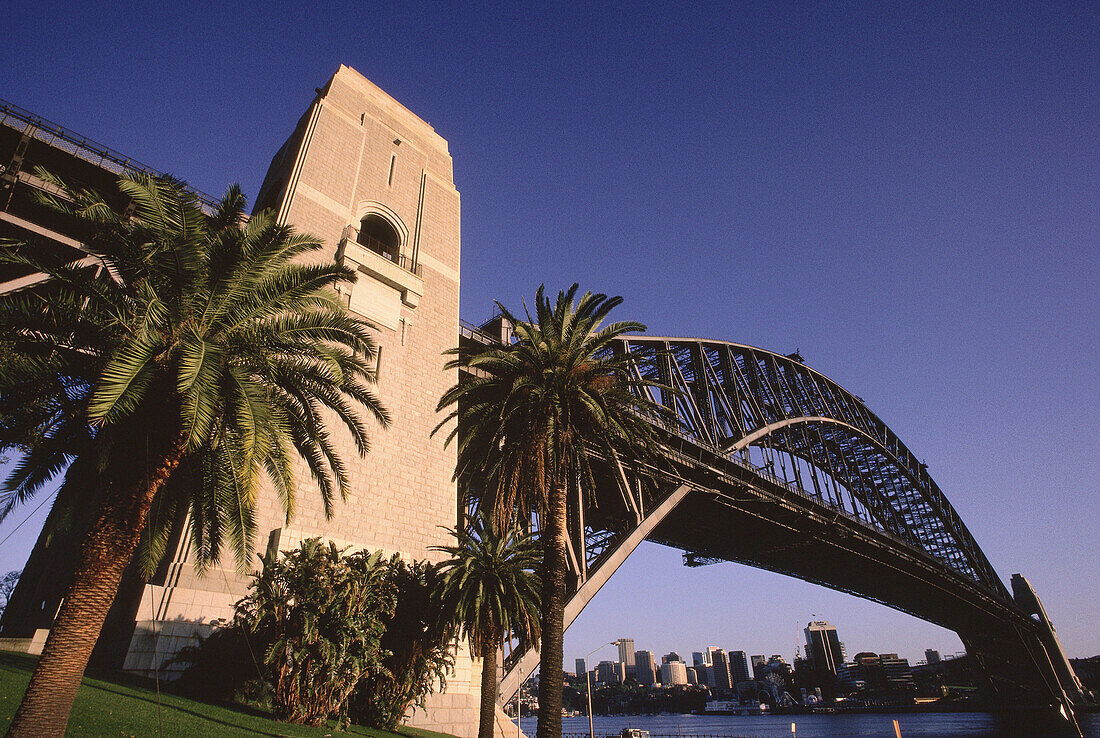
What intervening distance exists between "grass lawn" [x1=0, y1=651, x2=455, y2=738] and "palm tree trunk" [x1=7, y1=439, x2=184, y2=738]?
4.85 ft

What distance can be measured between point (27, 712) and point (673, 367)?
38.1 meters

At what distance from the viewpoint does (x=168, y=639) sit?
17.2 metres

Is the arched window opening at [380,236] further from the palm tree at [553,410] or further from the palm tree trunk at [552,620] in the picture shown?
the palm tree trunk at [552,620]

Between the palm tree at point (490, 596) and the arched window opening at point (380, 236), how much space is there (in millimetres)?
15393

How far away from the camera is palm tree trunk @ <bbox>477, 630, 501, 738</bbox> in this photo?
65.2ft

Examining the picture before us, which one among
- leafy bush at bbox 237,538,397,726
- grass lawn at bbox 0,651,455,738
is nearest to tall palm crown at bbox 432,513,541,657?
leafy bush at bbox 237,538,397,726

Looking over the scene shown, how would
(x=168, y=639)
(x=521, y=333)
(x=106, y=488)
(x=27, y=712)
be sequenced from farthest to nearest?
(x=521, y=333), (x=168, y=639), (x=106, y=488), (x=27, y=712)

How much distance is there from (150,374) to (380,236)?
877 inches

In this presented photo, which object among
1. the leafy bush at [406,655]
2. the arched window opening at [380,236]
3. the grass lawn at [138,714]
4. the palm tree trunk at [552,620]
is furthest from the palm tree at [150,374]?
the arched window opening at [380,236]

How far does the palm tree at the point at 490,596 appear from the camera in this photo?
19781 mm

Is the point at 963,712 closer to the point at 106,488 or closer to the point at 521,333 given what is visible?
the point at 521,333

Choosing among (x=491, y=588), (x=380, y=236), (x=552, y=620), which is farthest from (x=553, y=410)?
(x=380, y=236)

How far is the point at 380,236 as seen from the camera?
103 feet

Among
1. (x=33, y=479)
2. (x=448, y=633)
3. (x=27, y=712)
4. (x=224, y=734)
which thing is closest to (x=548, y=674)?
(x=448, y=633)
